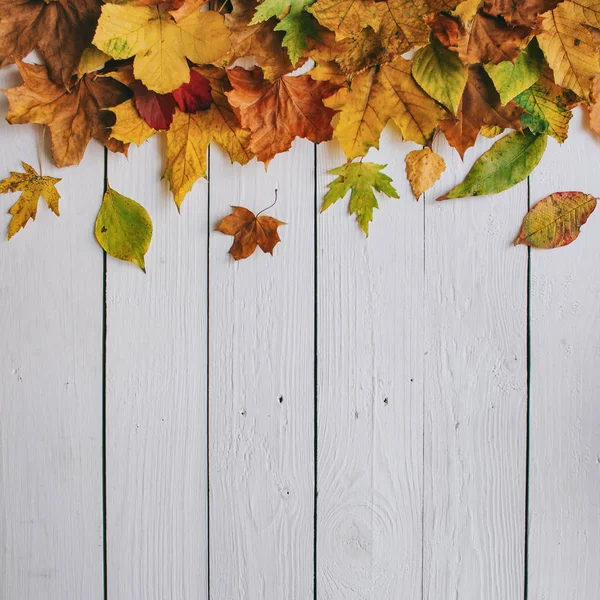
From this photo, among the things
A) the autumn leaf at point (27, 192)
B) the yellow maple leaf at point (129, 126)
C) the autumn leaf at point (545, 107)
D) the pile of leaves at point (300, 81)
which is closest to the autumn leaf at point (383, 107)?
the pile of leaves at point (300, 81)

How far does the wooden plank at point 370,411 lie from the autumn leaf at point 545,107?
6.5 inches

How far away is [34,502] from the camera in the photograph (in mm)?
674

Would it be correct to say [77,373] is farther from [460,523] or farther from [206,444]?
[460,523]

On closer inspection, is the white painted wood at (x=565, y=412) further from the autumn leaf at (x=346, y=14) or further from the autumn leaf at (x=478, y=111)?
the autumn leaf at (x=346, y=14)

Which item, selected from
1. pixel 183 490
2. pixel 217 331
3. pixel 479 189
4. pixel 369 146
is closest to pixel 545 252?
pixel 479 189

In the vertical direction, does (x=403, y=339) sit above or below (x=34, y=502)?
above

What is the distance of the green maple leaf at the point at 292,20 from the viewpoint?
0.58 metres

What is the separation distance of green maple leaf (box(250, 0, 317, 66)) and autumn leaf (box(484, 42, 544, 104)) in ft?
0.65

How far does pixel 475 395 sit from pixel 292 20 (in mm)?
466

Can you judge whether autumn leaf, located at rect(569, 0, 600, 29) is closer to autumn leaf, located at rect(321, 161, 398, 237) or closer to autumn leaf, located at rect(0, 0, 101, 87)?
autumn leaf, located at rect(321, 161, 398, 237)

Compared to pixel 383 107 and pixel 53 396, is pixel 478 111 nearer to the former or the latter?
pixel 383 107

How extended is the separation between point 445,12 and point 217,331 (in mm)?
428

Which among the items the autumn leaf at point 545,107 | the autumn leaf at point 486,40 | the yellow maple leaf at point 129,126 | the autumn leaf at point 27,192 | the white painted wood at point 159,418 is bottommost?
the white painted wood at point 159,418

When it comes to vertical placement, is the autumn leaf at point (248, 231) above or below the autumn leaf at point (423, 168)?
below
